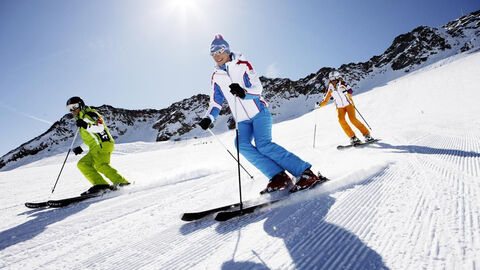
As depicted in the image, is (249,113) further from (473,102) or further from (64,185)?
(473,102)

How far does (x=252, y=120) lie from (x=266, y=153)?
498 mm

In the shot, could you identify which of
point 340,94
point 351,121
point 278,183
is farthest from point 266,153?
point 340,94

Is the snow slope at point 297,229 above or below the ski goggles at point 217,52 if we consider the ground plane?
below

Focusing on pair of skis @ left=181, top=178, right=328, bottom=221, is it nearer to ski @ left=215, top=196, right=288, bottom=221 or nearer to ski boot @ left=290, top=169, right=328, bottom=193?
ski @ left=215, top=196, right=288, bottom=221

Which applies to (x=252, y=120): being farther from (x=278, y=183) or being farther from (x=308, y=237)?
(x=308, y=237)

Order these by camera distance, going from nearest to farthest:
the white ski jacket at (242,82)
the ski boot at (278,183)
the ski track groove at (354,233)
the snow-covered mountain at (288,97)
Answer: the ski track groove at (354,233) → the ski boot at (278,183) → the white ski jacket at (242,82) → the snow-covered mountain at (288,97)

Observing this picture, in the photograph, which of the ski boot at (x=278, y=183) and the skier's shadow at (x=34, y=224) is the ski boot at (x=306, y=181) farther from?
the skier's shadow at (x=34, y=224)

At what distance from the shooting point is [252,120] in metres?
3.23

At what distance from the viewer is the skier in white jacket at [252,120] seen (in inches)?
118

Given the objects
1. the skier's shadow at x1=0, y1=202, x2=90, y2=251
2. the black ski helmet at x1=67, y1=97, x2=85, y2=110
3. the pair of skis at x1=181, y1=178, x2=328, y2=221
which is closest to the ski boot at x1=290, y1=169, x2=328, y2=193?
the pair of skis at x1=181, y1=178, x2=328, y2=221

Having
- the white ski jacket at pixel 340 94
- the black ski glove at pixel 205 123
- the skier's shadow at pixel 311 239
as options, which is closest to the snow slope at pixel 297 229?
the skier's shadow at pixel 311 239

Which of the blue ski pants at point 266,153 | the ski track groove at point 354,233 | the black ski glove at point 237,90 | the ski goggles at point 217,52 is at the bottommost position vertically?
the ski track groove at point 354,233

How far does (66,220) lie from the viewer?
2842mm

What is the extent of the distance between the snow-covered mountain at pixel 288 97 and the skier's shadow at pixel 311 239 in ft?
260
